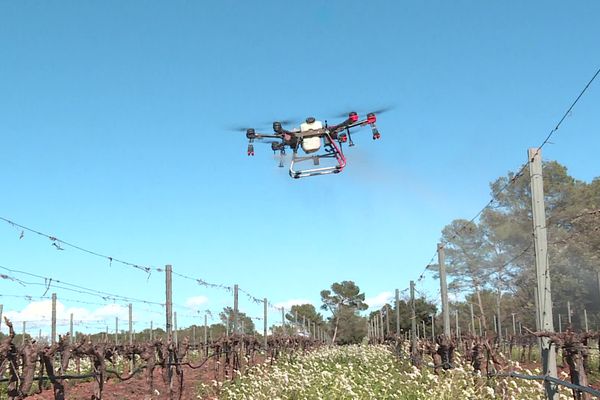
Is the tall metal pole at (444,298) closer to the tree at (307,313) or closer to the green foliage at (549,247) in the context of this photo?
the green foliage at (549,247)

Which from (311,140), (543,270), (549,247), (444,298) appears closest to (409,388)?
(444,298)

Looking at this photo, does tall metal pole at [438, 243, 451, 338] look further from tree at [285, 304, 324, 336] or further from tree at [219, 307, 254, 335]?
tree at [285, 304, 324, 336]

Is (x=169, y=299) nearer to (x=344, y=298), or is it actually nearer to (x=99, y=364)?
(x=99, y=364)

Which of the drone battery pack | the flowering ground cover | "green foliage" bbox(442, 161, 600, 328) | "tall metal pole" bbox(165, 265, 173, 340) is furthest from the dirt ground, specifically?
"green foliage" bbox(442, 161, 600, 328)

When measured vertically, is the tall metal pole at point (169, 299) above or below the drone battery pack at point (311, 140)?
below

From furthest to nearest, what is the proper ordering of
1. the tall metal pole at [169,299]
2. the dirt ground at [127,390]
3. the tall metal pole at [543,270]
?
the dirt ground at [127,390], the tall metal pole at [169,299], the tall metal pole at [543,270]

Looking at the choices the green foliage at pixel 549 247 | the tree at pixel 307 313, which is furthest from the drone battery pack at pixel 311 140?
the tree at pixel 307 313

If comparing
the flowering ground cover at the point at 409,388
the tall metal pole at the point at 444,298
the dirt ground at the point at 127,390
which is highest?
the tall metal pole at the point at 444,298

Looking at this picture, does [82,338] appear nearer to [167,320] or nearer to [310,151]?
[167,320]
